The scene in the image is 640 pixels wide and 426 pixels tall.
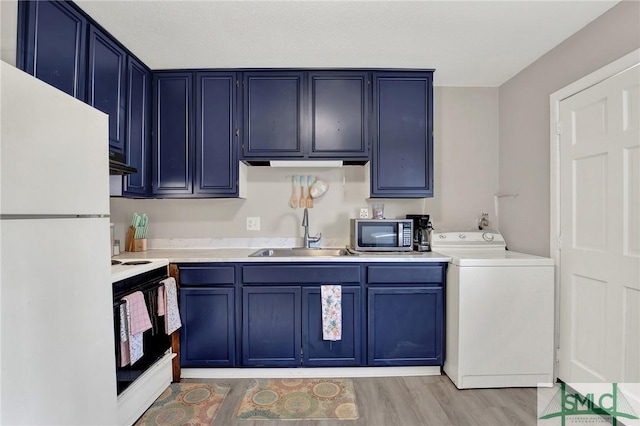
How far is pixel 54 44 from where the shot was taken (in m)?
1.53

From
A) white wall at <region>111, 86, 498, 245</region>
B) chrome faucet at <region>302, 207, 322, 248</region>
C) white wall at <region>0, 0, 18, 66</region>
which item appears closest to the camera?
white wall at <region>0, 0, 18, 66</region>

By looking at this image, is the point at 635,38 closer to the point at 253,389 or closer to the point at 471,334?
the point at 471,334

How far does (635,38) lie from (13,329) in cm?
302

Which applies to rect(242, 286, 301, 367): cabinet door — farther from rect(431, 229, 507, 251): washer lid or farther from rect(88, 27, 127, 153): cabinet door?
rect(88, 27, 127, 153): cabinet door

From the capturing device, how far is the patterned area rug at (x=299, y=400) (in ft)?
5.96

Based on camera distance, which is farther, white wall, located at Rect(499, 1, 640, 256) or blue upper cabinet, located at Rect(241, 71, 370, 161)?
blue upper cabinet, located at Rect(241, 71, 370, 161)

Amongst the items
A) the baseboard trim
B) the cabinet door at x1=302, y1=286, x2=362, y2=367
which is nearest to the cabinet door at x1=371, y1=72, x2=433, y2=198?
the cabinet door at x1=302, y1=286, x2=362, y2=367

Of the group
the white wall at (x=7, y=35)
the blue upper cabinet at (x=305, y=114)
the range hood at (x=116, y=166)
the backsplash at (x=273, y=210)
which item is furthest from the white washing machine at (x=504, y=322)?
the white wall at (x=7, y=35)

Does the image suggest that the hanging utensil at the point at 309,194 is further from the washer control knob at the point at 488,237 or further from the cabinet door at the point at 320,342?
the washer control knob at the point at 488,237

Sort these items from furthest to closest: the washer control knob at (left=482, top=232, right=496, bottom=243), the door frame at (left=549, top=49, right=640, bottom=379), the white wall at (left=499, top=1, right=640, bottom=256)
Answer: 1. the washer control knob at (left=482, top=232, right=496, bottom=243)
2. the door frame at (left=549, top=49, right=640, bottom=379)
3. the white wall at (left=499, top=1, right=640, bottom=256)

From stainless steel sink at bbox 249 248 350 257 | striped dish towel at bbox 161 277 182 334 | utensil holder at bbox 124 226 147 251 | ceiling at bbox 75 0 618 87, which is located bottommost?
striped dish towel at bbox 161 277 182 334

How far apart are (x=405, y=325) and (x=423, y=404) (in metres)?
0.50

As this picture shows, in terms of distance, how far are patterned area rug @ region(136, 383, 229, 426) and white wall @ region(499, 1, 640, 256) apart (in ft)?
8.41

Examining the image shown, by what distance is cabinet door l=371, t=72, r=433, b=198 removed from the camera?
2.47 m
